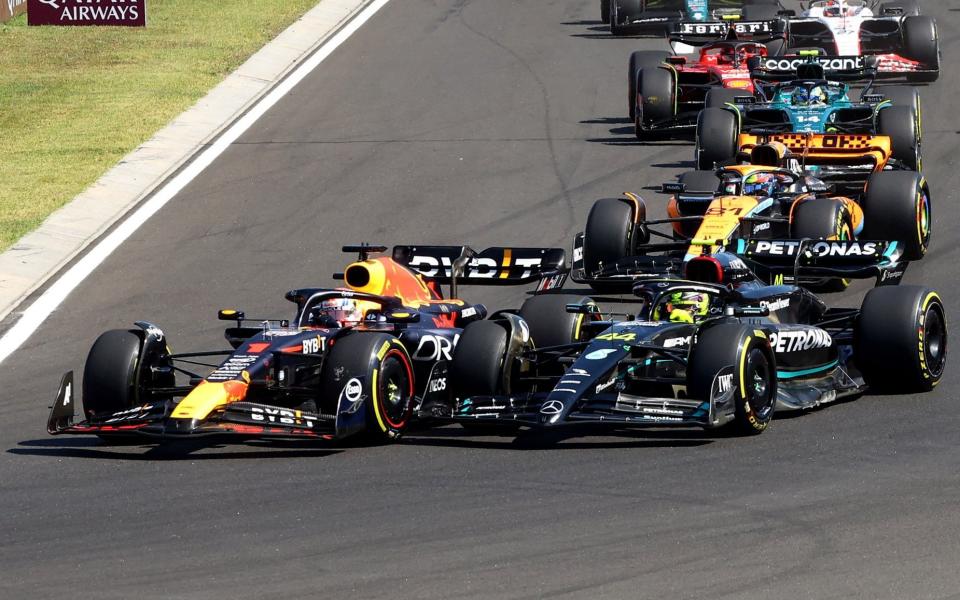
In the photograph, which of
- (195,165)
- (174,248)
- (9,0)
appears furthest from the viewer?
(9,0)

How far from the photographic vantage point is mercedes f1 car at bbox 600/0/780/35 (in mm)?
31484

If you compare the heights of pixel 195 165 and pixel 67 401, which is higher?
pixel 195 165

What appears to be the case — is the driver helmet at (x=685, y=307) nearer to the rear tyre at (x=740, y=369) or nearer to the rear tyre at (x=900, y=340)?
the rear tyre at (x=740, y=369)

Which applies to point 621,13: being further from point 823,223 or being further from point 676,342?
point 676,342

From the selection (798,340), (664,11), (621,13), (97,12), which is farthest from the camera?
(97,12)

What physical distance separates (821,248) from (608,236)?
252 cm

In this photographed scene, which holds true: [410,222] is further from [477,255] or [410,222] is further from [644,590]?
[644,590]

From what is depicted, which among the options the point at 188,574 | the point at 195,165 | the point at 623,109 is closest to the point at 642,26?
the point at 623,109

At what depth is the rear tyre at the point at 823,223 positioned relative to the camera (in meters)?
17.9

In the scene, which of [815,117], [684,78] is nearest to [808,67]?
[815,117]

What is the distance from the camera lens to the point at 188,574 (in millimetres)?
9883

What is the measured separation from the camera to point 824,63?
25.2 meters

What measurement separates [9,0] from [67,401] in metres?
26.1

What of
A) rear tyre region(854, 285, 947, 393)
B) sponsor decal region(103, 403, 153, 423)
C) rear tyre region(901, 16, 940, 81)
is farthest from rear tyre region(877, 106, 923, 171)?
sponsor decal region(103, 403, 153, 423)
